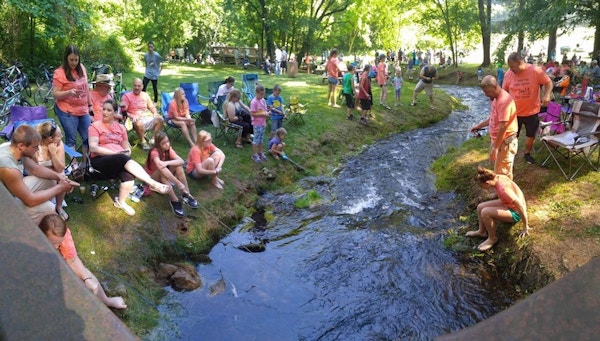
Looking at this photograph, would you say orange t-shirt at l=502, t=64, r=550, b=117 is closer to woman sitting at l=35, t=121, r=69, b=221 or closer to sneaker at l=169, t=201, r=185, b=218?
sneaker at l=169, t=201, r=185, b=218

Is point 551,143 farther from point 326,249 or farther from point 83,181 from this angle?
point 83,181

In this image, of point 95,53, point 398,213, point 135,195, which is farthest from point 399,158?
point 95,53

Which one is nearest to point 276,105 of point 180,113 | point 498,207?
point 180,113

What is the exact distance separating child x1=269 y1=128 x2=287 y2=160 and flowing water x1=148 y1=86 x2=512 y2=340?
1.43 meters

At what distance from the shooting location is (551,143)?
7629 millimetres

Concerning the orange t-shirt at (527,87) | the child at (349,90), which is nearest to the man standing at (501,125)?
the orange t-shirt at (527,87)

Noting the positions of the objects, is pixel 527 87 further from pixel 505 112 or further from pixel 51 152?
pixel 51 152

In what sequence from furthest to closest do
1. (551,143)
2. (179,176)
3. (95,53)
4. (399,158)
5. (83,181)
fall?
(95,53) < (399,158) < (551,143) < (179,176) < (83,181)

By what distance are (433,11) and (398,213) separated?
31610 millimetres

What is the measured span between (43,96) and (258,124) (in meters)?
7.43

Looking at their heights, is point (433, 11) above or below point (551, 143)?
above

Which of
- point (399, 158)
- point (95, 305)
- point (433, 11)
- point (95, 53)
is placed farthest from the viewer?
point (433, 11)

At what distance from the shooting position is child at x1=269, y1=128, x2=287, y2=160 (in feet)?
31.7

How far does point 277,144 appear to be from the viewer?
9.68m
